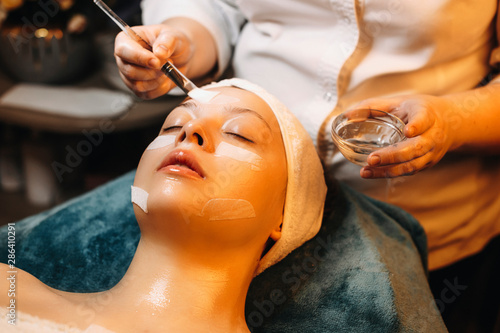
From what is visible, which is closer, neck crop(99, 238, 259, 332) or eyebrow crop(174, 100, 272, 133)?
neck crop(99, 238, 259, 332)

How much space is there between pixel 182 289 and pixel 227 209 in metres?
0.18

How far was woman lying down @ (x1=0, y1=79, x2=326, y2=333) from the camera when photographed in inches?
34.0

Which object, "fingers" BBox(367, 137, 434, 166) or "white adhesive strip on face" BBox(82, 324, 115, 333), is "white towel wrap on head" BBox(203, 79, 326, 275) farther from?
"white adhesive strip on face" BBox(82, 324, 115, 333)

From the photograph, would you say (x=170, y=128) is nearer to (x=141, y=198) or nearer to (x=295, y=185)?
(x=141, y=198)

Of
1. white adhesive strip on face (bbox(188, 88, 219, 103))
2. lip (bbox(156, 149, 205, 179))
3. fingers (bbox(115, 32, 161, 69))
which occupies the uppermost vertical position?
fingers (bbox(115, 32, 161, 69))

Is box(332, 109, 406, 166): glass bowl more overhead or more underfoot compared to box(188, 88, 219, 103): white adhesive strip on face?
more underfoot

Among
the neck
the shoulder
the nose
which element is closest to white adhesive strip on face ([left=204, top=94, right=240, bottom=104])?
the nose

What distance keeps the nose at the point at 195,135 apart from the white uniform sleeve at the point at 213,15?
1.64 ft

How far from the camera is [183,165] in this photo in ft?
2.97

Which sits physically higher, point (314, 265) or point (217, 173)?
point (217, 173)

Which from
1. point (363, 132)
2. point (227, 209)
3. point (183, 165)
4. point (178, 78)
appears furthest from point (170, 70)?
point (363, 132)

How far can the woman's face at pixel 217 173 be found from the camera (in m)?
0.88

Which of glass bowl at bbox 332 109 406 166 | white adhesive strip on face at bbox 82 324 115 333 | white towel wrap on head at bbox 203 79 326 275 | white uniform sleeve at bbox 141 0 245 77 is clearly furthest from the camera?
white uniform sleeve at bbox 141 0 245 77

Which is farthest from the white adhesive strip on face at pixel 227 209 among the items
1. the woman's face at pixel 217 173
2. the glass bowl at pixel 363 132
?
the glass bowl at pixel 363 132
